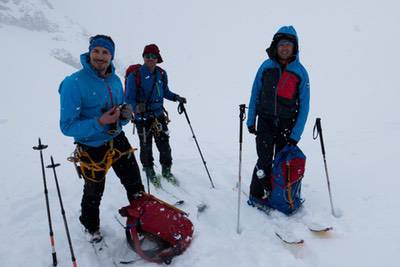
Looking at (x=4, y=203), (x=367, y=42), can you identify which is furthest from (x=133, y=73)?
(x=367, y=42)

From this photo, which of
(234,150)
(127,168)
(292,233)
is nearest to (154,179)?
(127,168)

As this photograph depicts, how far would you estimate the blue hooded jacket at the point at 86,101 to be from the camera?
3.86 metres

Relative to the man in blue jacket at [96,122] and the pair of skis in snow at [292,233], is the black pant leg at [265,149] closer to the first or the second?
the pair of skis in snow at [292,233]

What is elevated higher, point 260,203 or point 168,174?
point 168,174

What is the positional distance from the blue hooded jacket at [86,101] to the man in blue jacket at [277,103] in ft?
8.06

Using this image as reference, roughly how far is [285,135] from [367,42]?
1068 inches

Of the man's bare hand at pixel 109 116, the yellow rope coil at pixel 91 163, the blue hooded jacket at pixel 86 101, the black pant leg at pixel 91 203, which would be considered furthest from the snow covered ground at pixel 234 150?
the man's bare hand at pixel 109 116

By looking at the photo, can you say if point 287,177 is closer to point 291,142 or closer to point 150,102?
point 291,142

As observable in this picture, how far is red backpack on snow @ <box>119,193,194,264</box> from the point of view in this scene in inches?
173

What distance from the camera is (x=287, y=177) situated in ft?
17.7

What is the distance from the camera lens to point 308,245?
4602mm

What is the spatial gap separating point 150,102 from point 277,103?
2.61 meters

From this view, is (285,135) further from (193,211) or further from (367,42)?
Result: (367,42)

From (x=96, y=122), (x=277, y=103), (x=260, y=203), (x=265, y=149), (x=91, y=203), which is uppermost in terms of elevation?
(x=277, y=103)
